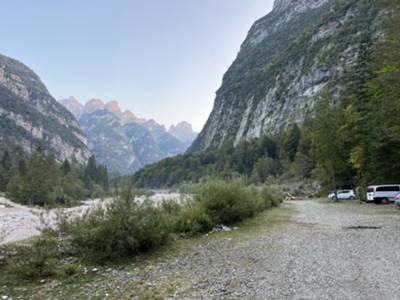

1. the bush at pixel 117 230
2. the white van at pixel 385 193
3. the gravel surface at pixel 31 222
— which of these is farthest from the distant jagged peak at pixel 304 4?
the bush at pixel 117 230

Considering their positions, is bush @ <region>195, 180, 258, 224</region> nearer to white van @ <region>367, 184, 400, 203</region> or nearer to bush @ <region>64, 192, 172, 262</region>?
bush @ <region>64, 192, 172, 262</region>

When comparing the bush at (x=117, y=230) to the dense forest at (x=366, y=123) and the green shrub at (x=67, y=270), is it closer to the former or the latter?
the green shrub at (x=67, y=270)

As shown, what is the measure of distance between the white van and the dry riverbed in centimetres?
1663

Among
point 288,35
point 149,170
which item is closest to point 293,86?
point 288,35

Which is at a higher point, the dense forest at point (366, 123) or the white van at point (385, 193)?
the dense forest at point (366, 123)

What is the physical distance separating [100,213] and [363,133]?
28.2 metres

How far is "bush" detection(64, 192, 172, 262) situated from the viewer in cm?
954

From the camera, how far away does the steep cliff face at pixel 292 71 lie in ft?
325

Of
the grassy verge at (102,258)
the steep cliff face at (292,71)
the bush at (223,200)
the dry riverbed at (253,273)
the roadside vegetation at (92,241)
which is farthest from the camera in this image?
the steep cliff face at (292,71)

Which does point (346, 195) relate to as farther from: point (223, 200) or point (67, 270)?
point (67, 270)

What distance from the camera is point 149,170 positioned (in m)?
158

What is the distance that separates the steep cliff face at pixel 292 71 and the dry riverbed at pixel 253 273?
6239cm

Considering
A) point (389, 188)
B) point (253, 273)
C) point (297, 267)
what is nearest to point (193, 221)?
point (253, 273)

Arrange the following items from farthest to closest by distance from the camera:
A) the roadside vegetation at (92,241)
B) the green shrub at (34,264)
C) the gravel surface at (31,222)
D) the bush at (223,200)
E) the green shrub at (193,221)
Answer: the bush at (223,200) → the green shrub at (193,221) → the gravel surface at (31,222) → the roadside vegetation at (92,241) → the green shrub at (34,264)
